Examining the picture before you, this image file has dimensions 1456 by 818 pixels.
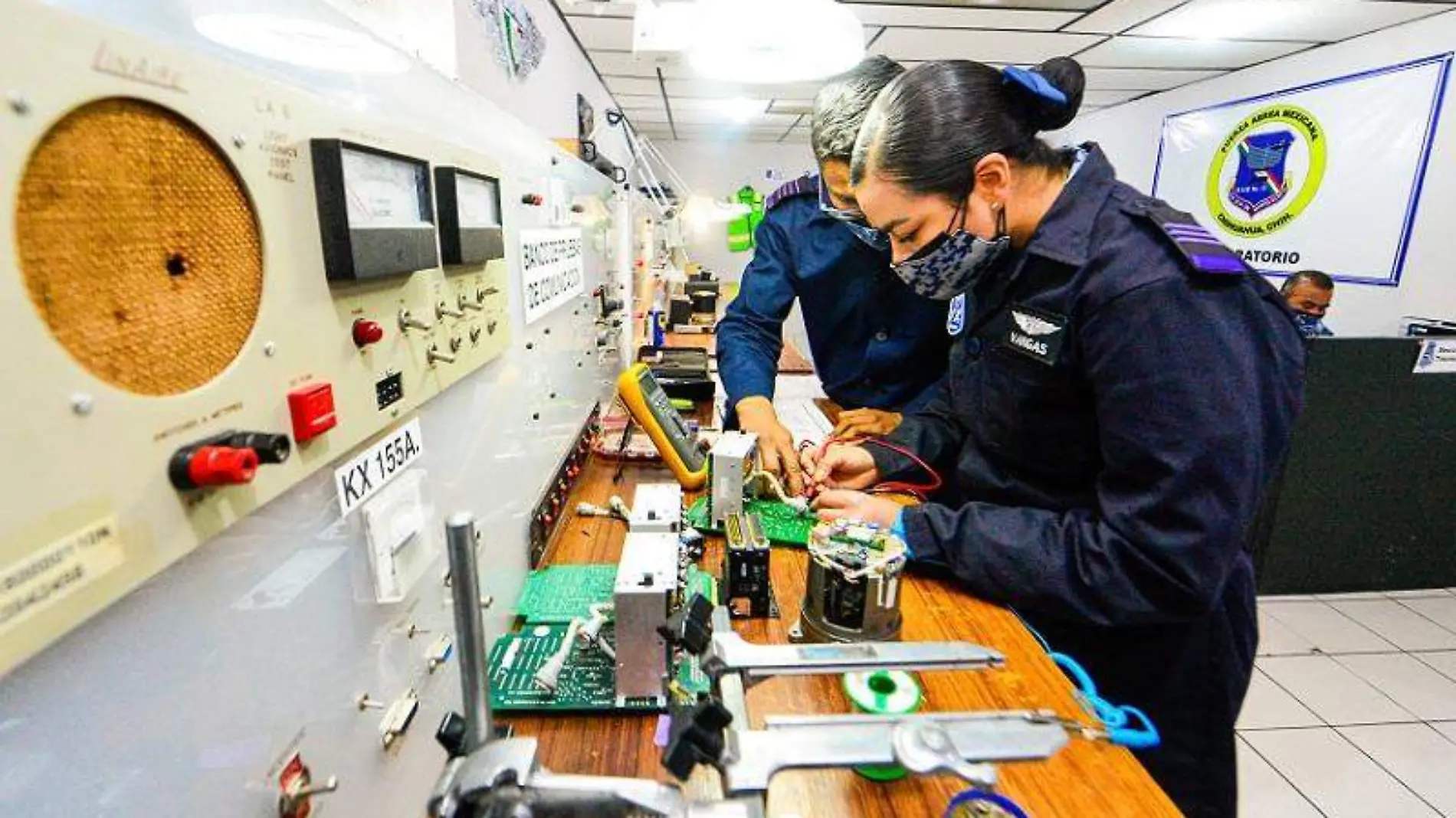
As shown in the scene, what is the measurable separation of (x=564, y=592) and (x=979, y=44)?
438 centimetres

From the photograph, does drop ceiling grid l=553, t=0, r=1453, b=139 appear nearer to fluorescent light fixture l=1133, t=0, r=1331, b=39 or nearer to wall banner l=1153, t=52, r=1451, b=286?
fluorescent light fixture l=1133, t=0, r=1331, b=39

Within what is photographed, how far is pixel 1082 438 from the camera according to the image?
3.23 ft

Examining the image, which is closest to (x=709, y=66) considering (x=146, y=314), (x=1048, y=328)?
(x=1048, y=328)

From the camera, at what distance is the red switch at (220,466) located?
35 centimetres

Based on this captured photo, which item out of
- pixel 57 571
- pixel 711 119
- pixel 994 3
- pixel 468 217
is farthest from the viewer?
pixel 711 119

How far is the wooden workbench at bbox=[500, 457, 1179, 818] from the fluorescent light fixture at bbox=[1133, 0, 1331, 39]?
13.3 feet

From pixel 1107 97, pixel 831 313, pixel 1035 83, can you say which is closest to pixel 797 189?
pixel 831 313

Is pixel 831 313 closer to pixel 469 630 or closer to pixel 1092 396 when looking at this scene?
pixel 1092 396

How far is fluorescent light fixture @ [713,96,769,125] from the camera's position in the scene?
602cm

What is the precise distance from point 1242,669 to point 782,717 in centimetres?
95

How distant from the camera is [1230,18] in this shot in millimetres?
3688

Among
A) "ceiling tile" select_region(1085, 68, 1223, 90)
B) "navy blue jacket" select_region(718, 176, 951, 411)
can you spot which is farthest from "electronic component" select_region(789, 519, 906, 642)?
"ceiling tile" select_region(1085, 68, 1223, 90)

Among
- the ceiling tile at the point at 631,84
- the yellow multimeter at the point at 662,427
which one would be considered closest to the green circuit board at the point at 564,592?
the yellow multimeter at the point at 662,427

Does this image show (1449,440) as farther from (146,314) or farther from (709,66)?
(146,314)
